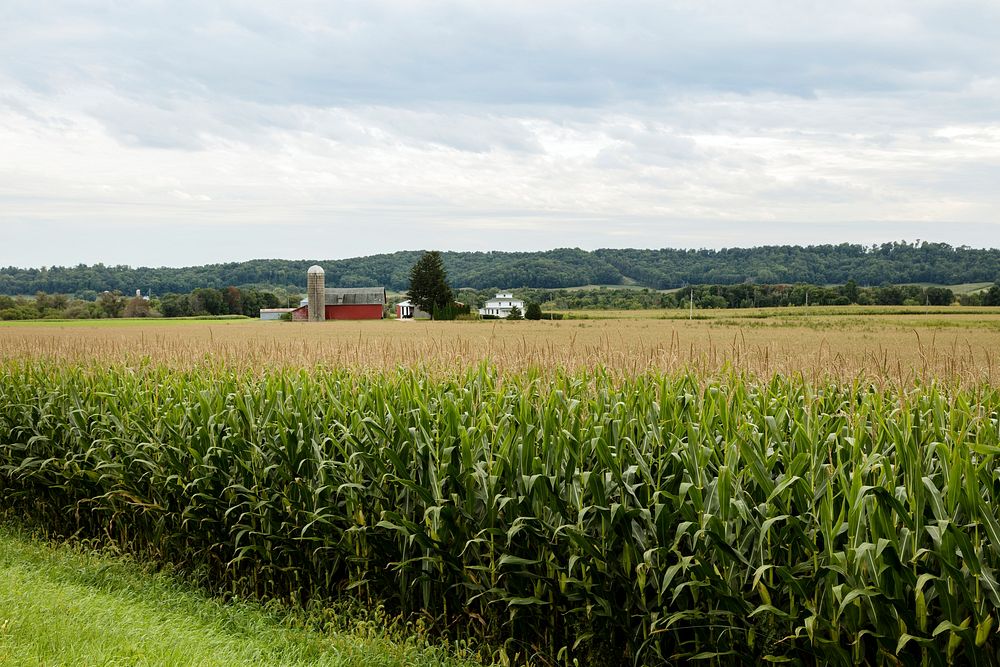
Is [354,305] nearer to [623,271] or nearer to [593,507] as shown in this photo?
[623,271]

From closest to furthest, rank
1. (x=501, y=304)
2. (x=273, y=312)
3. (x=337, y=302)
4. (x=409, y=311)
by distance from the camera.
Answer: (x=273, y=312)
(x=337, y=302)
(x=409, y=311)
(x=501, y=304)

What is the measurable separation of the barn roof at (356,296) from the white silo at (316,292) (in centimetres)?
139

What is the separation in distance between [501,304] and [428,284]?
8037mm

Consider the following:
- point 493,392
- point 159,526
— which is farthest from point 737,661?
point 159,526

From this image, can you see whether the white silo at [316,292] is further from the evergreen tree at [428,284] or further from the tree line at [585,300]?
the evergreen tree at [428,284]

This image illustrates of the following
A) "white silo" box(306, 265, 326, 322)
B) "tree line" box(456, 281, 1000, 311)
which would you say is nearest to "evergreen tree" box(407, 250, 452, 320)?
"white silo" box(306, 265, 326, 322)

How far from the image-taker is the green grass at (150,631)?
5.61 metres

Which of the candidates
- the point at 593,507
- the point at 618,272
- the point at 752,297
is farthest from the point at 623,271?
the point at 593,507

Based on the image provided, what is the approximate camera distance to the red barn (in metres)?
73.2

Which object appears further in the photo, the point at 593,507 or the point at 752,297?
the point at 752,297

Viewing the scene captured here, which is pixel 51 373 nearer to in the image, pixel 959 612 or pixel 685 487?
pixel 685 487

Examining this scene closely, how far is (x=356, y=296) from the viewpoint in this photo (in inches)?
2970

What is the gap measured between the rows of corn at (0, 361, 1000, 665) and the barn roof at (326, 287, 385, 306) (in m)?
65.1

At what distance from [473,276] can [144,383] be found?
7310 centimetres
